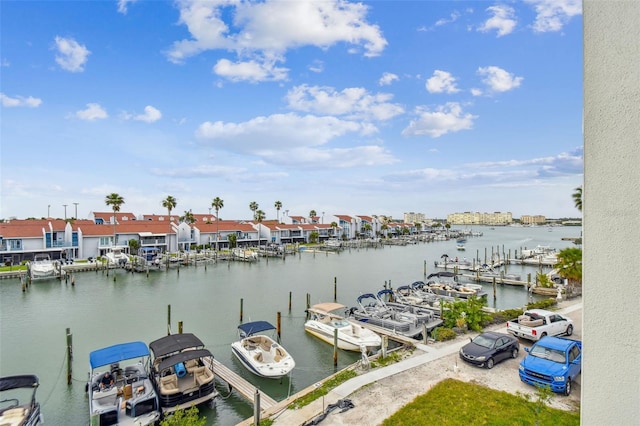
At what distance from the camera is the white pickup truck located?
1730cm

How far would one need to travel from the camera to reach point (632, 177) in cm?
380

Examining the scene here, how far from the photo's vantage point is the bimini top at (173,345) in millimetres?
14562

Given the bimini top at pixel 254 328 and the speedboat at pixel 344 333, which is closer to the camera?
the bimini top at pixel 254 328

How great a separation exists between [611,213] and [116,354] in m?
16.9

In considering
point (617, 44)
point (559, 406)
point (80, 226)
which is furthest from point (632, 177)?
point (80, 226)

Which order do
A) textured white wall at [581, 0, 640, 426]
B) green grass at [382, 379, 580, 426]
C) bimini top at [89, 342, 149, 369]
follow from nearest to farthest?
textured white wall at [581, 0, 640, 426] < green grass at [382, 379, 580, 426] < bimini top at [89, 342, 149, 369]

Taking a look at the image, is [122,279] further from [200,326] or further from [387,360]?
[387,360]

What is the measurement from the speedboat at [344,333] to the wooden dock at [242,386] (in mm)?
5379

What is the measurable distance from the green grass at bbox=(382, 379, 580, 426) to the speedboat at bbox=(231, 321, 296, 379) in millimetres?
6836

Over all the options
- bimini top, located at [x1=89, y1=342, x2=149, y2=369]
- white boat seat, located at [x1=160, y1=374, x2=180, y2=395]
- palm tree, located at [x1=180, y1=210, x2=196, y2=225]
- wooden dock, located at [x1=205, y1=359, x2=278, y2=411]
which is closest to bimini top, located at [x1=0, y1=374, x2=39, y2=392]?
bimini top, located at [x1=89, y1=342, x2=149, y2=369]

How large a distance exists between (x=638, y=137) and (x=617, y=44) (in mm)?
1084

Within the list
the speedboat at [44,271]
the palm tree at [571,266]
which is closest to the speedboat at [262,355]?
the palm tree at [571,266]

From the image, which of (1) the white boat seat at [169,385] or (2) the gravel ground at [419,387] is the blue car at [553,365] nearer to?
(2) the gravel ground at [419,387]

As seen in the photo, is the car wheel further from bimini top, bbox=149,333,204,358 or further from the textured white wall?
bimini top, bbox=149,333,204,358
